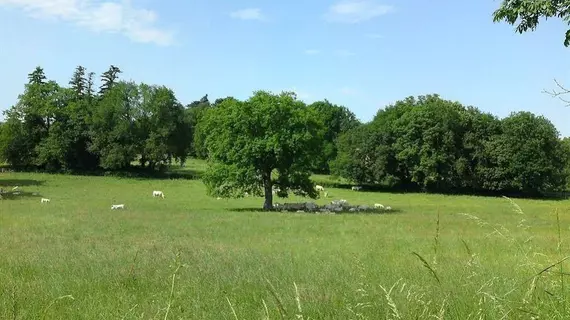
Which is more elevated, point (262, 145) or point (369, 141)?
point (369, 141)

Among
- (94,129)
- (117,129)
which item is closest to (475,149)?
(117,129)

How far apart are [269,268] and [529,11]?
742 cm

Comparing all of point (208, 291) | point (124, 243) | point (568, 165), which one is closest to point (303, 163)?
point (124, 243)

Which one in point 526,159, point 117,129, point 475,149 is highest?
point 117,129

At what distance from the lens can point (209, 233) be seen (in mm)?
22844

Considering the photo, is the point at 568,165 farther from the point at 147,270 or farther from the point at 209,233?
the point at 147,270

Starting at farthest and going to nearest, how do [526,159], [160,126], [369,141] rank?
[160,126] → [369,141] → [526,159]

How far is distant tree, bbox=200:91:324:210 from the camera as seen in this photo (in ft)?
129

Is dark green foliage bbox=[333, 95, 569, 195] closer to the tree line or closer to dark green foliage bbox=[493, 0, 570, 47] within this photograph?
the tree line

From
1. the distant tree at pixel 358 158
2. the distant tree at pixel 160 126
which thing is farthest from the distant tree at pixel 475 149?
the distant tree at pixel 160 126

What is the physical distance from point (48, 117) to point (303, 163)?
5539 cm

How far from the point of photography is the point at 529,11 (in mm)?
10523

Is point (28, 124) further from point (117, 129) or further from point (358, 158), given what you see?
point (358, 158)

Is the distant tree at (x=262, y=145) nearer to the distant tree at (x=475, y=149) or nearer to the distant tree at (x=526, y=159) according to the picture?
the distant tree at (x=475, y=149)
